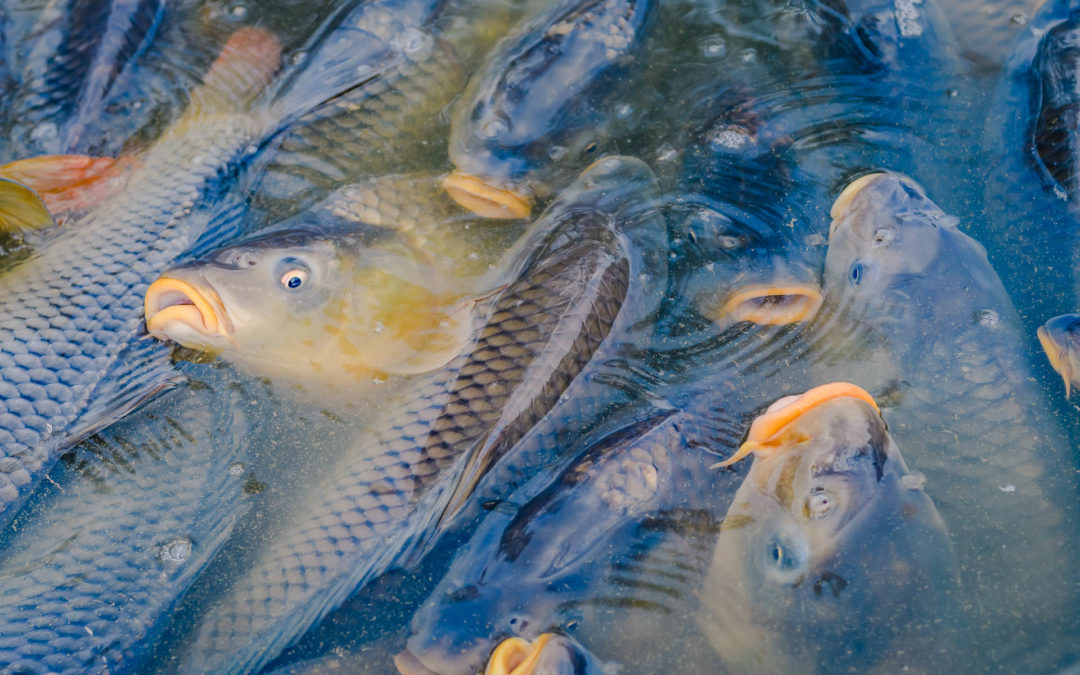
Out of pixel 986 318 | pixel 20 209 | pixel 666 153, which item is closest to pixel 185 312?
pixel 20 209

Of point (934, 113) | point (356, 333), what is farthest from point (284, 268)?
point (934, 113)

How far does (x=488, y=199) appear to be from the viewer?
2568 mm

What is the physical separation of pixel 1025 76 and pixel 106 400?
3203 millimetres

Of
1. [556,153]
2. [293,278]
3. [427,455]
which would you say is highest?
[556,153]

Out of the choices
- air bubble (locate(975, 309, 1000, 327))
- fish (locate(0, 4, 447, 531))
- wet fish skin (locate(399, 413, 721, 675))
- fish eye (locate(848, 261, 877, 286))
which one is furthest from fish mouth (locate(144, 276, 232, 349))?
air bubble (locate(975, 309, 1000, 327))

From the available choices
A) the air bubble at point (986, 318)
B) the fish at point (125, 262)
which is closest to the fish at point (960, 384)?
the air bubble at point (986, 318)

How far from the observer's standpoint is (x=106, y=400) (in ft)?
7.19

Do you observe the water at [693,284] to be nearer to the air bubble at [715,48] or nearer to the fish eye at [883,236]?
the air bubble at [715,48]

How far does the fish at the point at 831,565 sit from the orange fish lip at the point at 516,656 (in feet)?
1.45

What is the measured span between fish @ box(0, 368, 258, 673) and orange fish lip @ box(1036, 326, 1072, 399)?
222cm

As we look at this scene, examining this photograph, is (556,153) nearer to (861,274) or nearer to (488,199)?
(488,199)

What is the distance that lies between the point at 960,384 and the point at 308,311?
187 cm

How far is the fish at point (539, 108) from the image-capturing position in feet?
8.57

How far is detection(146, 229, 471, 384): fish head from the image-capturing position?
2.22 m
